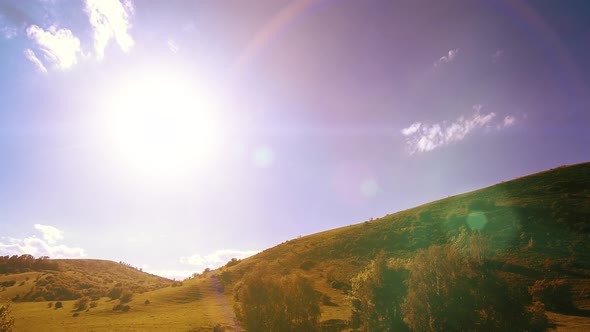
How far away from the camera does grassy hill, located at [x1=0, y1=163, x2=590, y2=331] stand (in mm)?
35562

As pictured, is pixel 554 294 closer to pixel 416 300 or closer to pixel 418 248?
pixel 418 248

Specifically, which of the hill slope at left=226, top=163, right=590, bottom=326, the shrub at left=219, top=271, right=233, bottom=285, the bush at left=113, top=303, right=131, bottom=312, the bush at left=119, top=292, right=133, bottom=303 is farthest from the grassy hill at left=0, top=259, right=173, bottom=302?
the hill slope at left=226, top=163, right=590, bottom=326

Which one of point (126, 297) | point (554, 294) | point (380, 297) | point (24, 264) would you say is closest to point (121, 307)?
point (126, 297)

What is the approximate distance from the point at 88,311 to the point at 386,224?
191 feet

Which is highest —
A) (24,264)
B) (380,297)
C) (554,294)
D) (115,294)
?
(24,264)

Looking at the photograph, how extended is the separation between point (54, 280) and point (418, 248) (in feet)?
269

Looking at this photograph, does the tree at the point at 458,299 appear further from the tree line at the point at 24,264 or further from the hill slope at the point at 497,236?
the tree line at the point at 24,264

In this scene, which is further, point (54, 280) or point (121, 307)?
point (54, 280)

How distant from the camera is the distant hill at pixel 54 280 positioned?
194ft

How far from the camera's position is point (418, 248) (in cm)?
4028

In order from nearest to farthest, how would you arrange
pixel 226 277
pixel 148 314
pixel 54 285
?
pixel 148 314 → pixel 226 277 → pixel 54 285

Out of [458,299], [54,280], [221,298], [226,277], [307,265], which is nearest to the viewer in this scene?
[458,299]

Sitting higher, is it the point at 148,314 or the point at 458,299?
the point at 458,299

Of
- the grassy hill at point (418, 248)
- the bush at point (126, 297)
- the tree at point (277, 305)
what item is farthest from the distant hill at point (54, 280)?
the tree at point (277, 305)
